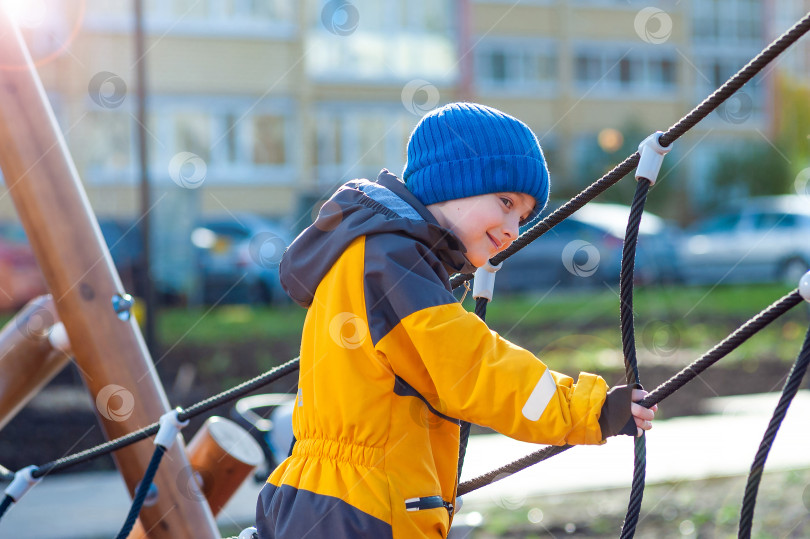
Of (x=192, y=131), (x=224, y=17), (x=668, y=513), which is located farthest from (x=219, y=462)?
(x=224, y=17)

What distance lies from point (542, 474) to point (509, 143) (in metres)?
3.91

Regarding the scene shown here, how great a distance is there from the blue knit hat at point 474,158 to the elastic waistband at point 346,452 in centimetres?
47

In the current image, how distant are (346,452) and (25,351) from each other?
1417 millimetres

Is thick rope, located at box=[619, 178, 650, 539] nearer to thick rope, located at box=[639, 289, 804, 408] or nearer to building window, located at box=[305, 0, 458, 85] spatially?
thick rope, located at box=[639, 289, 804, 408]

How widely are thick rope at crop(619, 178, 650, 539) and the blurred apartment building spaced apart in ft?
56.3

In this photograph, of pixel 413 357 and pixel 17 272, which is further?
pixel 17 272

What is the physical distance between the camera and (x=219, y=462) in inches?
104

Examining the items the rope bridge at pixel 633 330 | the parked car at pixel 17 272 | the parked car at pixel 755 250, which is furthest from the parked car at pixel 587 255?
the rope bridge at pixel 633 330

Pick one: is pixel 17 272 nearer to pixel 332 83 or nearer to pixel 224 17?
pixel 224 17

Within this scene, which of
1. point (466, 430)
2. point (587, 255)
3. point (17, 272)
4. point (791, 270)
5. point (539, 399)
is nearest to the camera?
point (539, 399)

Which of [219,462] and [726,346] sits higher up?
[219,462]

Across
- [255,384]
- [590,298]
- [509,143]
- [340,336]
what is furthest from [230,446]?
[590,298]

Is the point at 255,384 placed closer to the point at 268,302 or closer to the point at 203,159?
the point at 268,302

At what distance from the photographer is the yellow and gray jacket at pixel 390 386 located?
1518mm
